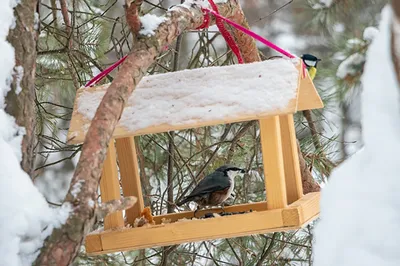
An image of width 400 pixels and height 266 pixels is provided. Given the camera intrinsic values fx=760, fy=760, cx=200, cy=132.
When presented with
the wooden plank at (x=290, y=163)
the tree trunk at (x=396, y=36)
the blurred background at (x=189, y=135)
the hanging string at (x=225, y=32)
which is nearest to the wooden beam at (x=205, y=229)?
the wooden plank at (x=290, y=163)

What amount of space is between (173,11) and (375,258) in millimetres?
1218

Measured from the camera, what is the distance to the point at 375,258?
4.17ft

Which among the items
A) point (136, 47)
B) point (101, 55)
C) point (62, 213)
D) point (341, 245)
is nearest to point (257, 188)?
point (101, 55)

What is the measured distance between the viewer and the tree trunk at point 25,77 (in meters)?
1.90

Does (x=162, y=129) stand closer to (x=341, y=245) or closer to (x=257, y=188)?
(x=341, y=245)

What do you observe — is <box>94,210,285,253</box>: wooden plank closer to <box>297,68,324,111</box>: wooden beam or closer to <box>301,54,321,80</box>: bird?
<box>297,68,324,111</box>: wooden beam

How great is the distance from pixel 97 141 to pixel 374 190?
78 cm

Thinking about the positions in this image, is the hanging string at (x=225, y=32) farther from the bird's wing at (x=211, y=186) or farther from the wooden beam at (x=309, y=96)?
the bird's wing at (x=211, y=186)

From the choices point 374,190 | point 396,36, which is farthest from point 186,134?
point 396,36

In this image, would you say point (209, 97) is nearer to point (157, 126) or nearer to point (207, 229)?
point (157, 126)

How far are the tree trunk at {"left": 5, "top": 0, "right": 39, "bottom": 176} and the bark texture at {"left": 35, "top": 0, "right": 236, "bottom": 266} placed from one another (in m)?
0.16

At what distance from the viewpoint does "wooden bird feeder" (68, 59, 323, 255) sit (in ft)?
7.12

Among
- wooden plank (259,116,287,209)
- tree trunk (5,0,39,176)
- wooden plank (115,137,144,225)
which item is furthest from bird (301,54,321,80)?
tree trunk (5,0,39,176)

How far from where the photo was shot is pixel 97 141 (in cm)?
185
